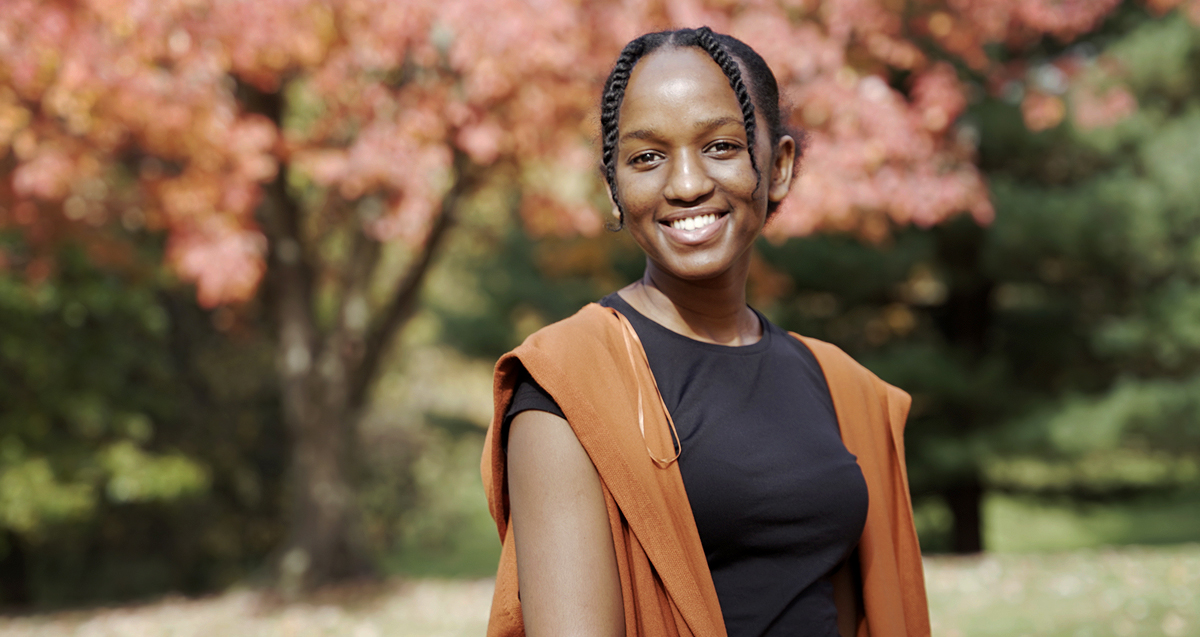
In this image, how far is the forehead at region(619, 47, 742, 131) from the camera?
1.55m

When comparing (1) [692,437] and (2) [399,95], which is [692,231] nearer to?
(1) [692,437]

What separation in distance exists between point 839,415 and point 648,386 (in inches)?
18.9

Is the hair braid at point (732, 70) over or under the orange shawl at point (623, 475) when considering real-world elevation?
over

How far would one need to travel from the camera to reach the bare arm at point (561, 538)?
133 cm

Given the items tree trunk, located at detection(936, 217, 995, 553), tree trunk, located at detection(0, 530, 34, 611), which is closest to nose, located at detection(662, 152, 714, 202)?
tree trunk, located at detection(936, 217, 995, 553)

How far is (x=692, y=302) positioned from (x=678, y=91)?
35 centimetres

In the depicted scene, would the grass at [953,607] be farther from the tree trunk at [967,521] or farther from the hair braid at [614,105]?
the hair braid at [614,105]

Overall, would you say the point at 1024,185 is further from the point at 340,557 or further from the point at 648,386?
the point at 648,386

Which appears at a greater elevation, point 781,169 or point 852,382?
point 781,169

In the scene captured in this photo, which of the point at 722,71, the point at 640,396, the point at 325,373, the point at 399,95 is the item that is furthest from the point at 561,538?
the point at 325,373

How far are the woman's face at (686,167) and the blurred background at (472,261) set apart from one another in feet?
9.10

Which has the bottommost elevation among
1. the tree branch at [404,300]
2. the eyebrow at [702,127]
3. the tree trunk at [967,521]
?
the eyebrow at [702,127]

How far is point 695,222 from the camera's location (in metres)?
1.60

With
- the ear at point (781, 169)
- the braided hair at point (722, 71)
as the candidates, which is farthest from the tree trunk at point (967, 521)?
the braided hair at point (722, 71)
